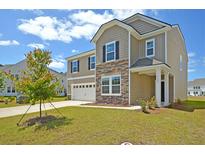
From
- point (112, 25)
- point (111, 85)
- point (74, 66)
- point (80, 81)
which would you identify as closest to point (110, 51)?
point (112, 25)

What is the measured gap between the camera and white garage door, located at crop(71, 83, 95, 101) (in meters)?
21.3

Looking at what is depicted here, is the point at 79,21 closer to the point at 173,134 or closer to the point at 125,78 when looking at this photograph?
the point at 125,78

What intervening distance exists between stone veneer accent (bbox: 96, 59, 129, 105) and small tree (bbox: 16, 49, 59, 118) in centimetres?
635

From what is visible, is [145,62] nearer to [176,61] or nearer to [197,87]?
[176,61]

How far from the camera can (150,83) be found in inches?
656

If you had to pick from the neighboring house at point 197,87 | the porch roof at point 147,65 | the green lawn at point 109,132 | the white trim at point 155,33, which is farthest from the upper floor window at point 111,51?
the neighboring house at point 197,87

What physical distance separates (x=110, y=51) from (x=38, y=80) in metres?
8.40

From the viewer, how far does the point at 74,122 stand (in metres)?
8.76
